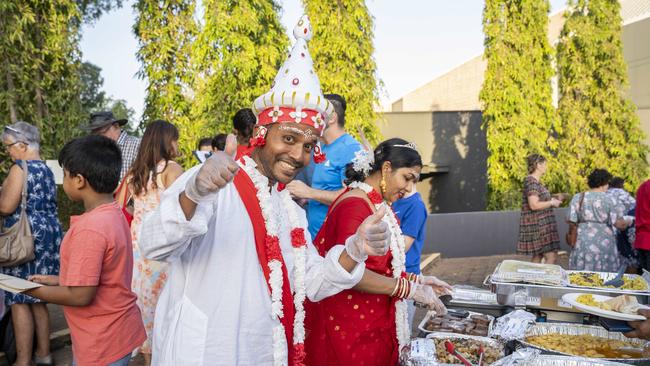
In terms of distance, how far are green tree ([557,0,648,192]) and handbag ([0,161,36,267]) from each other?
524 inches

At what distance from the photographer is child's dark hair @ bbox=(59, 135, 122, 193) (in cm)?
245

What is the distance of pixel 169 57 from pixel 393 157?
7.93 metres

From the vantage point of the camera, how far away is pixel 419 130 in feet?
53.6

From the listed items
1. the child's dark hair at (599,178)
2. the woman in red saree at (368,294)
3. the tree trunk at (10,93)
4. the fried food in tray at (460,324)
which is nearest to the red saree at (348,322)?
the woman in red saree at (368,294)

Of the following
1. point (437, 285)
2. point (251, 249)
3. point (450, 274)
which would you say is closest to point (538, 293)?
point (437, 285)

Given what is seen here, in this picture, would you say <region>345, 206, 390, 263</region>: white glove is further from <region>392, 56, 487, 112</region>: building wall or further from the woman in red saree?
<region>392, 56, 487, 112</region>: building wall

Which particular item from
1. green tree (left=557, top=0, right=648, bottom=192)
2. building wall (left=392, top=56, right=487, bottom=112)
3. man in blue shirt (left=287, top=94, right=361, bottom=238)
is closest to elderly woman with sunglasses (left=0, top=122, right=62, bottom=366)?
man in blue shirt (left=287, top=94, right=361, bottom=238)

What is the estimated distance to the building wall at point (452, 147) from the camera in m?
16.2

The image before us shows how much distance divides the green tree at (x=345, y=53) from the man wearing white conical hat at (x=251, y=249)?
29.2 ft

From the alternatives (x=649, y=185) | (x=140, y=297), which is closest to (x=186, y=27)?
(x=140, y=297)

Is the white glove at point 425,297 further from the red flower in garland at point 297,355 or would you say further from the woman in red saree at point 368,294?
the red flower in garland at point 297,355

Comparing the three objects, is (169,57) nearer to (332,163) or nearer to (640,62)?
(332,163)

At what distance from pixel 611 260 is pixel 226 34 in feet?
21.3

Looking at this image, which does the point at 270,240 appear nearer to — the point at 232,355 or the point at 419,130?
the point at 232,355
